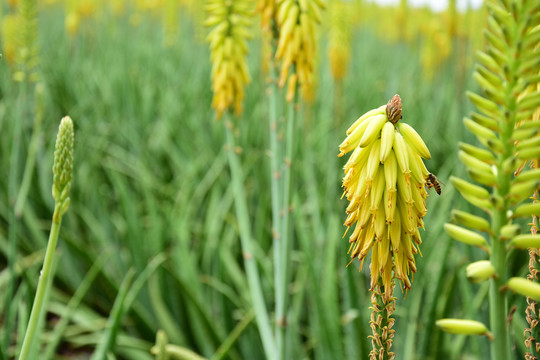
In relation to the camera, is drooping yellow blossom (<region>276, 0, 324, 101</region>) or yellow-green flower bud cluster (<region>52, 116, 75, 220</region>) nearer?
yellow-green flower bud cluster (<region>52, 116, 75, 220</region>)

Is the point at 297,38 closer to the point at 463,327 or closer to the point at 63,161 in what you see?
the point at 63,161

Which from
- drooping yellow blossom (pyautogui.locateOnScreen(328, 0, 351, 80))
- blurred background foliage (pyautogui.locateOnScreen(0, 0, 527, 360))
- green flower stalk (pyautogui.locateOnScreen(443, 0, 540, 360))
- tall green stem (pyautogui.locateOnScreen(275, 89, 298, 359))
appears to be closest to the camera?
green flower stalk (pyautogui.locateOnScreen(443, 0, 540, 360))

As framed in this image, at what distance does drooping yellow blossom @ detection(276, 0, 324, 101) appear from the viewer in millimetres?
1413

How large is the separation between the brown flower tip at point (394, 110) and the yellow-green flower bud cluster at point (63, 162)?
0.41 metres

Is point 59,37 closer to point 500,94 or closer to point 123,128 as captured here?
point 123,128

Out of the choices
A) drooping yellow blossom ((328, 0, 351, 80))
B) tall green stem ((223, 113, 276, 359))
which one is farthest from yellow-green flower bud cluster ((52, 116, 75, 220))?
drooping yellow blossom ((328, 0, 351, 80))

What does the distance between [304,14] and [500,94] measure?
111 cm

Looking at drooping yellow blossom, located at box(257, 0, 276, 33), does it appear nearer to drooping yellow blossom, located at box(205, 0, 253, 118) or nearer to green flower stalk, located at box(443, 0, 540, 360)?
drooping yellow blossom, located at box(205, 0, 253, 118)

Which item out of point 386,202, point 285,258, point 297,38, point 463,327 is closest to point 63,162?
point 386,202

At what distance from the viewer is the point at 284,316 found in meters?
1.34

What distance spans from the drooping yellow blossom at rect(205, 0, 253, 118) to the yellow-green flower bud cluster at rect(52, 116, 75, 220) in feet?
3.55

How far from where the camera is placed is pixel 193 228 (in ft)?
9.46

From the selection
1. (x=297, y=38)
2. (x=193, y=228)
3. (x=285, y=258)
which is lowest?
(x=193, y=228)

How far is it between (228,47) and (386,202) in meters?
1.29
